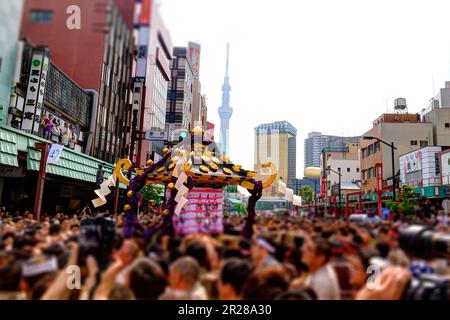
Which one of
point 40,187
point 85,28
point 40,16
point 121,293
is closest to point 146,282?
point 121,293

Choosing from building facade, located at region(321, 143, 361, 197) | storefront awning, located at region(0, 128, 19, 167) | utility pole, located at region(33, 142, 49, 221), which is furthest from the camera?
building facade, located at region(321, 143, 361, 197)

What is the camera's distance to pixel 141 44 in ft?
11.7

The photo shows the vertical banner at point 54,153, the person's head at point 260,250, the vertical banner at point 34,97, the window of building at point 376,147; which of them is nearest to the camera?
the person's head at point 260,250

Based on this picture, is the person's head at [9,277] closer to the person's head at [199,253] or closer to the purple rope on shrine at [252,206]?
the person's head at [199,253]

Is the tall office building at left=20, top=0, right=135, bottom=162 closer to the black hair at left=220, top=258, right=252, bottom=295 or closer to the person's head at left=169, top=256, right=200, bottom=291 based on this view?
the person's head at left=169, top=256, right=200, bottom=291

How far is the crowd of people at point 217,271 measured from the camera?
2797 mm

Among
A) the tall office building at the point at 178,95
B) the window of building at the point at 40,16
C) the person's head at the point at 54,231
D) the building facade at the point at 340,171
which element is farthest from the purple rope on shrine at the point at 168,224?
the building facade at the point at 340,171

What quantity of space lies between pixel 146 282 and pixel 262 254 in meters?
0.96

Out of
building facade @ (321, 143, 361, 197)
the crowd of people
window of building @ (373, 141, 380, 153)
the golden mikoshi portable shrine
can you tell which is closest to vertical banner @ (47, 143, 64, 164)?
the golden mikoshi portable shrine

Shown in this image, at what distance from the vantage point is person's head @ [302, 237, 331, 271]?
2908 millimetres

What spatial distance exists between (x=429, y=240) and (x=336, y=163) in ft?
218

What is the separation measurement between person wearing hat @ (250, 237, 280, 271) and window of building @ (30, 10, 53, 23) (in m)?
3.05

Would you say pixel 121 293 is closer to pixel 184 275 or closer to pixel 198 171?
pixel 184 275

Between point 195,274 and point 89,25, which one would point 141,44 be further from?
point 195,274
